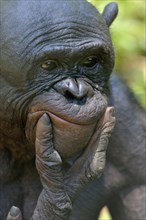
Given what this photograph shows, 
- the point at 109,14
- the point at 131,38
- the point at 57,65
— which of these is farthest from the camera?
the point at 131,38

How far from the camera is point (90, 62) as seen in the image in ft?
11.7

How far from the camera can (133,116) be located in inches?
170

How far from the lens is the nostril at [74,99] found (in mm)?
3420

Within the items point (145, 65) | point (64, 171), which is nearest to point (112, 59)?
point (64, 171)

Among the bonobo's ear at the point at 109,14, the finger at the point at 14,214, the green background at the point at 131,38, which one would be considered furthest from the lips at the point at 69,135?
the green background at the point at 131,38

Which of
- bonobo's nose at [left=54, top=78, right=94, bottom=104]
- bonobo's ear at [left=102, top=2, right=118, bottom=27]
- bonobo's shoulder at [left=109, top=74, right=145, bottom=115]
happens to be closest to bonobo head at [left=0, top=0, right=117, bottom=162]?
bonobo's nose at [left=54, top=78, right=94, bottom=104]

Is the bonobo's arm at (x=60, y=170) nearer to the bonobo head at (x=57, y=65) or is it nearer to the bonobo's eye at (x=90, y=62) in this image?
the bonobo head at (x=57, y=65)

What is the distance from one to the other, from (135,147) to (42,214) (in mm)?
797

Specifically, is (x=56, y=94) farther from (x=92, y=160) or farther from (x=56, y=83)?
(x=92, y=160)

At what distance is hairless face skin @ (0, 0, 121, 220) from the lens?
3449 mm

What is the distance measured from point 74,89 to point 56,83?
0.10 m

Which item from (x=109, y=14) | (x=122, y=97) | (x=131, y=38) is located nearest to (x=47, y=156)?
(x=109, y=14)

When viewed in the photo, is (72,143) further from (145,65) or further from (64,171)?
(145,65)

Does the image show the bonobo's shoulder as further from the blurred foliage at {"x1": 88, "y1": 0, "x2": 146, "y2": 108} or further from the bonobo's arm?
the blurred foliage at {"x1": 88, "y1": 0, "x2": 146, "y2": 108}
